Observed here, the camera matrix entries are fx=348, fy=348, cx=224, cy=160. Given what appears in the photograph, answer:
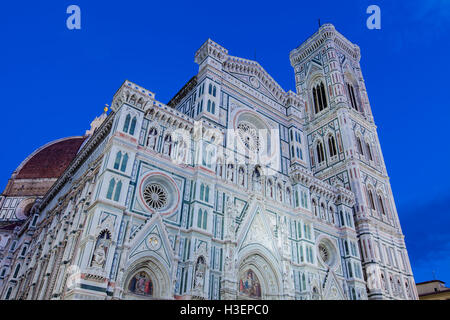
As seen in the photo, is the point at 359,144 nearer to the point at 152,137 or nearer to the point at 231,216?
the point at 231,216

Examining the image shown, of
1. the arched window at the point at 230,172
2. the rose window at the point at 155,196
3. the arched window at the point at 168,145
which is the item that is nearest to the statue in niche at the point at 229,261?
the rose window at the point at 155,196

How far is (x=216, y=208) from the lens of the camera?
21031mm

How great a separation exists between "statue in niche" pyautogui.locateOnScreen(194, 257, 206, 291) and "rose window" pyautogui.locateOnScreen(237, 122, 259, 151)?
34.8 feet

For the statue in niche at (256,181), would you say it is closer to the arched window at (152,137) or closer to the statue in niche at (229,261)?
the statue in niche at (229,261)

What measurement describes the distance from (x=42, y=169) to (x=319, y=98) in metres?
38.3

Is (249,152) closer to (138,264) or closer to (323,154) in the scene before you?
(138,264)

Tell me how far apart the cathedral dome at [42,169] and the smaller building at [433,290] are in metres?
48.0

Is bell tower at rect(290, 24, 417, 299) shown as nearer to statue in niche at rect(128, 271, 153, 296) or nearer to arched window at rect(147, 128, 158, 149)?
statue in niche at rect(128, 271, 153, 296)

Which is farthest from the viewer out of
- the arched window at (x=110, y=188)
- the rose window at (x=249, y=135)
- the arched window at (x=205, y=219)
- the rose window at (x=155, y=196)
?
the rose window at (x=249, y=135)

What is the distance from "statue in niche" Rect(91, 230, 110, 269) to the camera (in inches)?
597

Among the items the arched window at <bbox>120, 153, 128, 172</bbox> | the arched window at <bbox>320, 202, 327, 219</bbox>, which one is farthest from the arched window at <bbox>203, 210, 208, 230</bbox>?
the arched window at <bbox>320, 202, 327, 219</bbox>

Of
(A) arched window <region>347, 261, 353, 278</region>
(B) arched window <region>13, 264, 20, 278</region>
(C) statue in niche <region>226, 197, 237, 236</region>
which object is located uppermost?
(C) statue in niche <region>226, 197, 237, 236</region>

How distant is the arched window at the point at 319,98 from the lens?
40750mm
